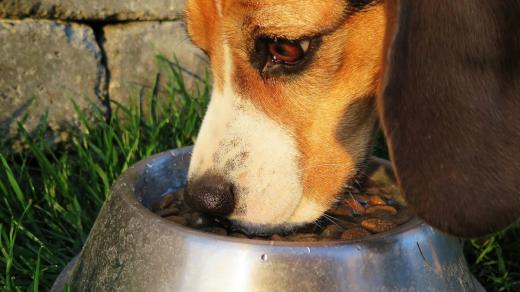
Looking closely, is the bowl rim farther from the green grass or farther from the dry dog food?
the green grass

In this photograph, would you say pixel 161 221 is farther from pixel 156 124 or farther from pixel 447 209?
pixel 156 124

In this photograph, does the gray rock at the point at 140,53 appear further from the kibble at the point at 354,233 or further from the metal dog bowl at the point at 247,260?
the kibble at the point at 354,233

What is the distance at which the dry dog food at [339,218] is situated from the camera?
6.47 feet

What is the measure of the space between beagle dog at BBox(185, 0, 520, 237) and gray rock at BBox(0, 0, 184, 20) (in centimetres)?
118

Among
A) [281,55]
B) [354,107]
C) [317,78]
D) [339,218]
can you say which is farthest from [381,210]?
[281,55]

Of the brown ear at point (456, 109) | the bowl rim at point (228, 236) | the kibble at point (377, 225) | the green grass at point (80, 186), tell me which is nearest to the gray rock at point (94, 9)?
the green grass at point (80, 186)

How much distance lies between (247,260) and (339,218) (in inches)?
20.8

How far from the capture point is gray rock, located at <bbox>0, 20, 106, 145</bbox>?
10.2 ft

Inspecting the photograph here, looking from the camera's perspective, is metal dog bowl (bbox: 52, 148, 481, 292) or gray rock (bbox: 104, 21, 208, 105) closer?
metal dog bowl (bbox: 52, 148, 481, 292)

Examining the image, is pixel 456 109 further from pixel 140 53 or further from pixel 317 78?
pixel 140 53

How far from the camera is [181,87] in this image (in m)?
3.36

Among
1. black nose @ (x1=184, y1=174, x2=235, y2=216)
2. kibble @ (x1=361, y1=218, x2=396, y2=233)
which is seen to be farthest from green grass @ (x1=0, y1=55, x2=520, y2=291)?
kibble @ (x1=361, y1=218, x2=396, y2=233)

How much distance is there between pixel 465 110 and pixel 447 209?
23 cm

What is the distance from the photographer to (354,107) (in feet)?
6.66
